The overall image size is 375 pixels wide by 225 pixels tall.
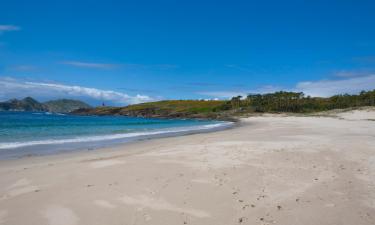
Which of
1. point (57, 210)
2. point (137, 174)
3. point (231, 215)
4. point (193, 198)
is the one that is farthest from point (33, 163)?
point (231, 215)

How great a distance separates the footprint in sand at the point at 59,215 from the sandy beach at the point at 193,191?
0.8 inches

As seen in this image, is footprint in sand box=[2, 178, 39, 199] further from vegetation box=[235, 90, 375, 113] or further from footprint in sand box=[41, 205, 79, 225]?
vegetation box=[235, 90, 375, 113]

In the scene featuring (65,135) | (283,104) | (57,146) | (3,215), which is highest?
(283,104)

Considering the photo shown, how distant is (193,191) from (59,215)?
3.41m

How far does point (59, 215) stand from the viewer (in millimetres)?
6543

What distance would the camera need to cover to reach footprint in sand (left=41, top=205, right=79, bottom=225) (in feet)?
20.3

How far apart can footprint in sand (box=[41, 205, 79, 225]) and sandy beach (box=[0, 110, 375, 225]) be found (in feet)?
0.07

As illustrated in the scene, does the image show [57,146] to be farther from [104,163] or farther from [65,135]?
[65,135]

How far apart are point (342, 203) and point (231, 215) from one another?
2844mm

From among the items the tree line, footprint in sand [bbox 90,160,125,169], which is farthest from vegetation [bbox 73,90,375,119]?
footprint in sand [bbox 90,160,125,169]

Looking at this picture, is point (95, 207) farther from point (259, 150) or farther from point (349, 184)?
point (259, 150)

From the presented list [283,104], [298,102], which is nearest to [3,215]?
[283,104]

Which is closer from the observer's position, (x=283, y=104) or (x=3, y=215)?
(x=3, y=215)

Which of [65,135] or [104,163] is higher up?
[104,163]
